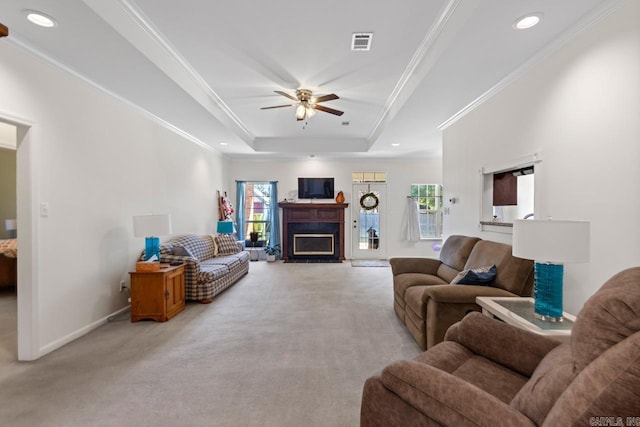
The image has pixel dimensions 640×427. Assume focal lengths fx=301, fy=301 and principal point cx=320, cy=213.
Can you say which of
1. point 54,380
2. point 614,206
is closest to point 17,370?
point 54,380

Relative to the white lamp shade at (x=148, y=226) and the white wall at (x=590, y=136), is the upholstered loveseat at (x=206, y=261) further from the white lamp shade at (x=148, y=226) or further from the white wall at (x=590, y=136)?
the white wall at (x=590, y=136)

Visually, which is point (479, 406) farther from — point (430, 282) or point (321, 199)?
point (321, 199)

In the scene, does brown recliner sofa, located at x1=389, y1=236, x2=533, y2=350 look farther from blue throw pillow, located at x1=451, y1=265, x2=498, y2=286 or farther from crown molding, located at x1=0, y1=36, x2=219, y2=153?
crown molding, located at x1=0, y1=36, x2=219, y2=153

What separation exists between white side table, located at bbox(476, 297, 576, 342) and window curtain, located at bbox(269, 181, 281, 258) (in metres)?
5.88

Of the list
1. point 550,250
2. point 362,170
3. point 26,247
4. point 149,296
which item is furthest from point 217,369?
point 362,170

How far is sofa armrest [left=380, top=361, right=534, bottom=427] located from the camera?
0.99 meters

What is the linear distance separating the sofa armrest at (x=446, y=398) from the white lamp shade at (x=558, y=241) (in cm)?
116

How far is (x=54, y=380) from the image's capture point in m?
2.29

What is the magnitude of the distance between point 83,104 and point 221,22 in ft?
5.93

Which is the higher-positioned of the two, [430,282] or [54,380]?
[430,282]

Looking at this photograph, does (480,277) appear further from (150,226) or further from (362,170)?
(362,170)

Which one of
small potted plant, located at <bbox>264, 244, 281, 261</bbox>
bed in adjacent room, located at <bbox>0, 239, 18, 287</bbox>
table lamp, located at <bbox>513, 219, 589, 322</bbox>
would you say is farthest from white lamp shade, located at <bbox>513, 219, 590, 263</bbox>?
bed in adjacent room, located at <bbox>0, 239, 18, 287</bbox>

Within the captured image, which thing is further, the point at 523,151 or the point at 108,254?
the point at 108,254

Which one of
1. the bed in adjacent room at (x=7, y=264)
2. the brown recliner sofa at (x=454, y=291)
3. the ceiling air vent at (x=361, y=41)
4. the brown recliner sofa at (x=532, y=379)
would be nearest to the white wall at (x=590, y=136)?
the brown recliner sofa at (x=454, y=291)
